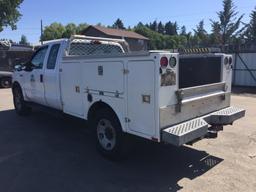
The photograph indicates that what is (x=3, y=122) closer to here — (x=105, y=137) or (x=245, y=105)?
(x=105, y=137)

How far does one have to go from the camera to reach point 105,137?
5.82 metres

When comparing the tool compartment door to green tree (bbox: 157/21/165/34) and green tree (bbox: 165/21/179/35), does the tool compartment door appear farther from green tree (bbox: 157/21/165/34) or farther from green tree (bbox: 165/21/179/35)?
green tree (bbox: 165/21/179/35)

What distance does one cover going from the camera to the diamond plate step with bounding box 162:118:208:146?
448 cm

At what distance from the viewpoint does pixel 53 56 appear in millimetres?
7219

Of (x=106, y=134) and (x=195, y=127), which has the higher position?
(x=195, y=127)

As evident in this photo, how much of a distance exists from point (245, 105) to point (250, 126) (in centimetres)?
378

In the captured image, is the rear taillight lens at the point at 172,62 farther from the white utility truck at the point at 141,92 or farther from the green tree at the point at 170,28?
the green tree at the point at 170,28

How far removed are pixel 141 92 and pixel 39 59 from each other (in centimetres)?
416

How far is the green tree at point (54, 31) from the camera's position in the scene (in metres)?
82.3

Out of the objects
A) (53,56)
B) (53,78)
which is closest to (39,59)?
(53,56)

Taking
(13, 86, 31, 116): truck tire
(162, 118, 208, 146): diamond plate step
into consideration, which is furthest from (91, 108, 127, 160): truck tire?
(13, 86, 31, 116): truck tire

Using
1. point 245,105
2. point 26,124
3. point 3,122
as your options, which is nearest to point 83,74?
point 26,124

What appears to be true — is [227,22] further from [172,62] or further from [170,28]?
[170,28]

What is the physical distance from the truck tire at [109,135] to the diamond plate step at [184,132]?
3.23 feet
